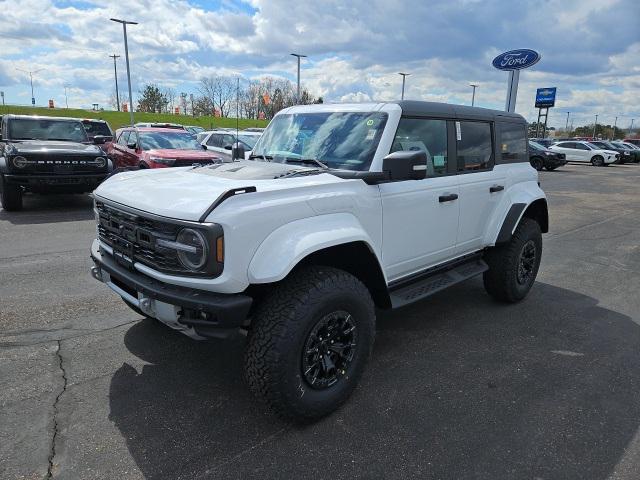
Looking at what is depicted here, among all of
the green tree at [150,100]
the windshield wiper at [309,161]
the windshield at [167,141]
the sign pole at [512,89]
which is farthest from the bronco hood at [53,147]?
the green tree at [150,100]

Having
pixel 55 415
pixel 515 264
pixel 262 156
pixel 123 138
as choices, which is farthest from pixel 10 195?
pixel 515 264

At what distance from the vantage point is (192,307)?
8.02 ft

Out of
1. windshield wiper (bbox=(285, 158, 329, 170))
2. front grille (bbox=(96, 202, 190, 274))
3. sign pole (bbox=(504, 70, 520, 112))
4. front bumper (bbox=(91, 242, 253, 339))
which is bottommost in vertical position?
front bumper (bbox=(91, 242, 253, 339))

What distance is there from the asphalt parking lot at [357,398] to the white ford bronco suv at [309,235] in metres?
0.36

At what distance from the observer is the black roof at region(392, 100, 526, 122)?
11.9 feet

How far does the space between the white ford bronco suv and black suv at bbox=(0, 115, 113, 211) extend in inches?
245

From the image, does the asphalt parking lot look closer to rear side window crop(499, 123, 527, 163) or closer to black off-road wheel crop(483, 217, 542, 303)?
black off-road wheel crop(483, 217, 542, 303)

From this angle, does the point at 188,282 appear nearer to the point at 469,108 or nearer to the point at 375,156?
the point at 375,156

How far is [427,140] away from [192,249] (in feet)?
7.22

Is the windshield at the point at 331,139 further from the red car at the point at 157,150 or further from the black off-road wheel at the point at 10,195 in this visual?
the black off-road wheel at the point at 10,195

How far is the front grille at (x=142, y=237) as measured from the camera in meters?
2.60

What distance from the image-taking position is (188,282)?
252 cm

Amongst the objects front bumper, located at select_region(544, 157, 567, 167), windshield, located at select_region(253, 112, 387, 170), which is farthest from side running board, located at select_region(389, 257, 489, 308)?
front bumper, located at select_region(544, 157, 567, 167)

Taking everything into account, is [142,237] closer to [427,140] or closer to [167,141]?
[427,140]
